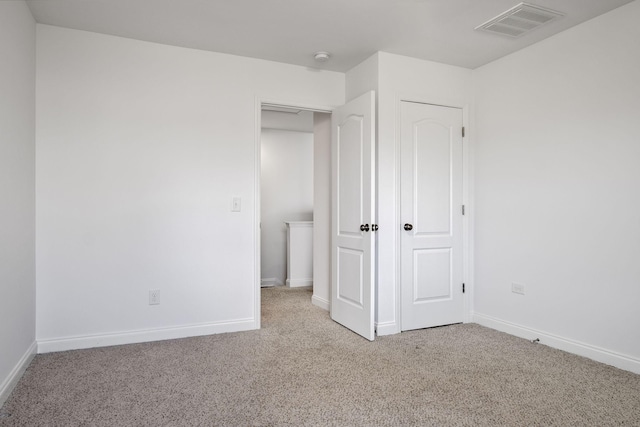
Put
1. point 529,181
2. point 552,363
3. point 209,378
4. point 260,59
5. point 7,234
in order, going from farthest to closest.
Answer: point 260,59
point 529,181
point 552,363
point 209,378
point 7,234

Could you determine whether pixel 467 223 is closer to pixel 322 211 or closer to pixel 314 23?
pixel 322 211

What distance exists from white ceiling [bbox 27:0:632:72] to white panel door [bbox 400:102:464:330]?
615mm

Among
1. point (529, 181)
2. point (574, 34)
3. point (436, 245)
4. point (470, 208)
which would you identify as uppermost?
point (574, 34)

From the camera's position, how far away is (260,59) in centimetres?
353

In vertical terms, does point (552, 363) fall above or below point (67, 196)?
below

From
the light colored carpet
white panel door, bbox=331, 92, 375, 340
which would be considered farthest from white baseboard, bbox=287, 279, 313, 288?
the light colored carpet

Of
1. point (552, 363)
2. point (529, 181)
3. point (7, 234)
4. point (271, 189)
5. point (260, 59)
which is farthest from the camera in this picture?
point (271, 189)

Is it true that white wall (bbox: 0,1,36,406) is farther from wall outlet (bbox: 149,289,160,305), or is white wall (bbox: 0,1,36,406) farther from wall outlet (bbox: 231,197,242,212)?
wall outlet (bbox: 231,197,242,212)

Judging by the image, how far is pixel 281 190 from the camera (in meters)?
6.11

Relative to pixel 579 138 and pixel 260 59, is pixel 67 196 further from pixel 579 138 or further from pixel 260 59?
pixel 579 138

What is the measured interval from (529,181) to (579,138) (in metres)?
0.50

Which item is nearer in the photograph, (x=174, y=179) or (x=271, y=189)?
(x=174, y=179)

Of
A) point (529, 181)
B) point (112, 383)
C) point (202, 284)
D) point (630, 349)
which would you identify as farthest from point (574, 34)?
point (112, 383)

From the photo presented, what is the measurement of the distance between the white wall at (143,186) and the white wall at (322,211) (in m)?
0.76
